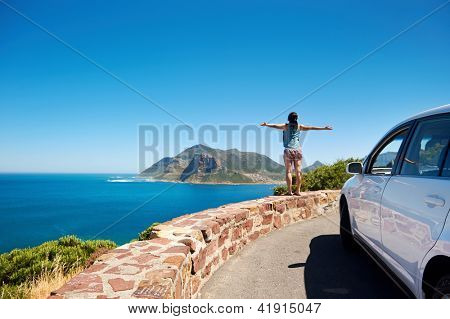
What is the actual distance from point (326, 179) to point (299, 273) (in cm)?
866

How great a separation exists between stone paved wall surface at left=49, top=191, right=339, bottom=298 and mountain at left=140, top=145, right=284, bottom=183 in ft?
13.7

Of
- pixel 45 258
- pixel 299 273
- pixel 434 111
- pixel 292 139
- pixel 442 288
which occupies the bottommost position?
pixel 45 258

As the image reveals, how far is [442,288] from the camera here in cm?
172

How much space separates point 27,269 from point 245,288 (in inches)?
379

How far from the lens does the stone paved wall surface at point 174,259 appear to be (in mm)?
2186

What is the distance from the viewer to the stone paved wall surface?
2.19 m

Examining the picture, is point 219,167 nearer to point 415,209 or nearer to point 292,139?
point 292,139

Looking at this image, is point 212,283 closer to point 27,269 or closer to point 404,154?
point 404,154

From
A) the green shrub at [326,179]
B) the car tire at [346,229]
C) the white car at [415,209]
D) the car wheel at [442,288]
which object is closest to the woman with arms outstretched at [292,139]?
the car tire at [346,229]

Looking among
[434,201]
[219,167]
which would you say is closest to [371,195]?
[434,201]

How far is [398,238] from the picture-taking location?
240 cm

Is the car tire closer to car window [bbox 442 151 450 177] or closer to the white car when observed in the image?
the white car

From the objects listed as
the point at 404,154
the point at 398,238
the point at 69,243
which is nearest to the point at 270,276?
the point at 398,238

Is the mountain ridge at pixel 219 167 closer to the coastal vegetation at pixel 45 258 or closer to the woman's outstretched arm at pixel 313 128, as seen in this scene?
the woman's outstretched arm at pixel 313 128
